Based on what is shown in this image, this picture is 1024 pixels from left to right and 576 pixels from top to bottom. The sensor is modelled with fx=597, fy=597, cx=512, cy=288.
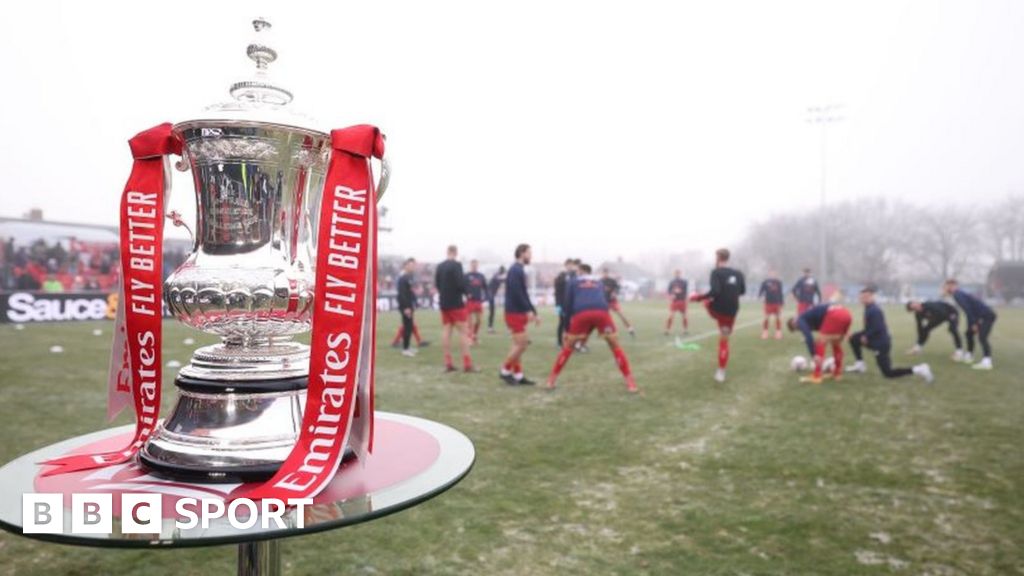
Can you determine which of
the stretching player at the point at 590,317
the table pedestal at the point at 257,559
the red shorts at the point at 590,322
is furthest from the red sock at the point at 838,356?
the table pedestal at the point at 257,559

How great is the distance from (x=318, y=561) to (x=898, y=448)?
5.06 meters

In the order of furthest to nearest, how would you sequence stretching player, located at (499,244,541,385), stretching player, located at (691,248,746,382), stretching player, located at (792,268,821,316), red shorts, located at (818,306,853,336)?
stretching player, located at (792,268,821,316) → red shorts, located at (818,306,853,336) → stretching player, located at (691,248,746,382) → stretching player, located at (499,244,541,385)

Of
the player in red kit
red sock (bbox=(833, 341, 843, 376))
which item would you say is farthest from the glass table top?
the player in red kit

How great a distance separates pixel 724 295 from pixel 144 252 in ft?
27.7

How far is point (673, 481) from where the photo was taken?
4.37m

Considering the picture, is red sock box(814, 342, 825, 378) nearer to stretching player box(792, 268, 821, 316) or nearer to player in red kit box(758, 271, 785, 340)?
player in red kit box(758, 271, 785, 340)

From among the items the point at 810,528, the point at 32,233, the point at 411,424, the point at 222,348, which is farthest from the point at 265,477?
the point at 32,233

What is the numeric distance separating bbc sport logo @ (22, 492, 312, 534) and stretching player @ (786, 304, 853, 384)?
9.34 metres

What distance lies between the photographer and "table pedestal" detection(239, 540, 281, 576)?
4.19 ft

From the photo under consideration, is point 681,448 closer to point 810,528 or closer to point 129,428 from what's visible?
point 810,528

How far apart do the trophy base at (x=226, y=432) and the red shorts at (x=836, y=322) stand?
30.4 feet

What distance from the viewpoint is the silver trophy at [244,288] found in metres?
1.30

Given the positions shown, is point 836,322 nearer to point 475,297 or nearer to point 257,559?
point 475,297

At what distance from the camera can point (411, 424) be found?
1826 mm
